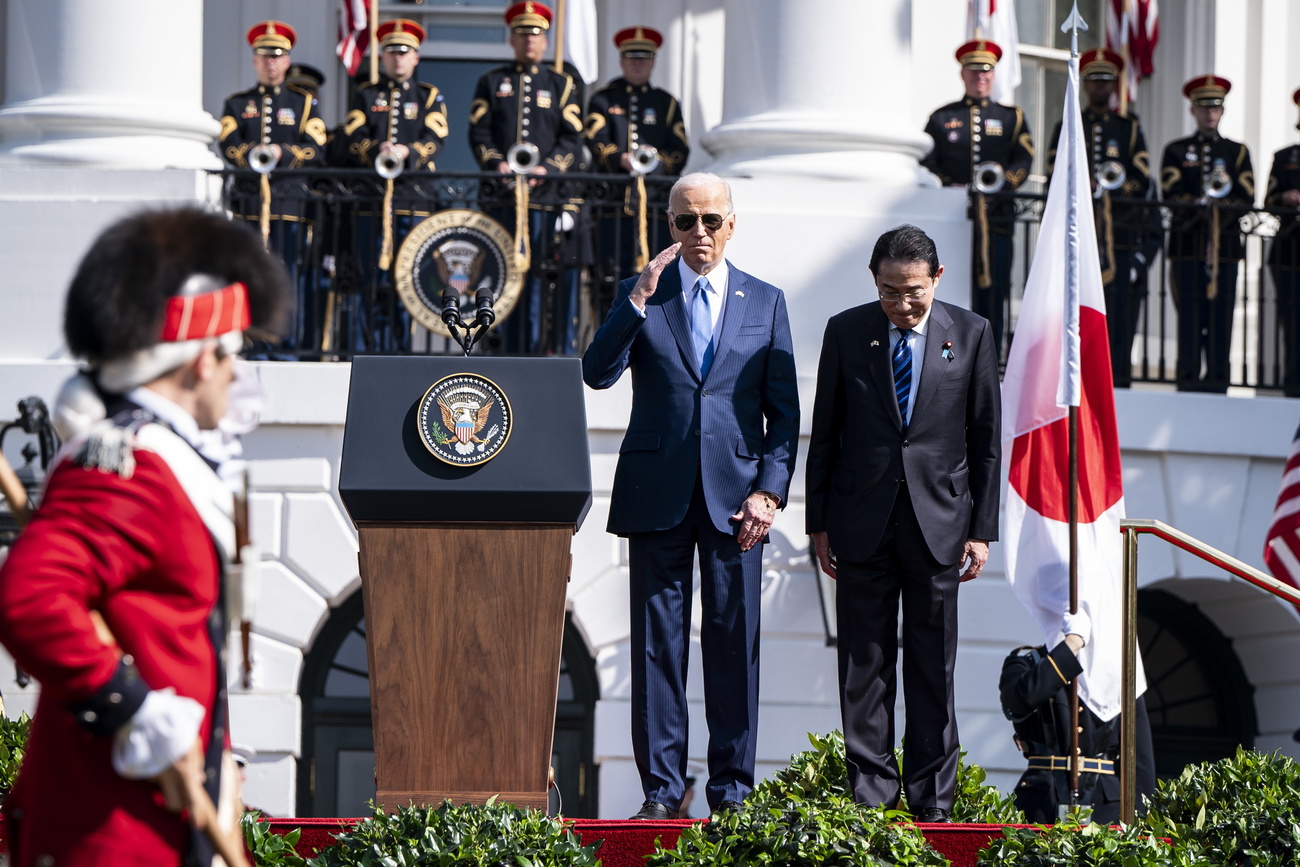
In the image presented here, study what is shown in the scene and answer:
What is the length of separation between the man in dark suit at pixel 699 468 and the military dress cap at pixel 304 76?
5419mm

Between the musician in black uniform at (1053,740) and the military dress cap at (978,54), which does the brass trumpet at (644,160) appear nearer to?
the military dress cap at (978,54)

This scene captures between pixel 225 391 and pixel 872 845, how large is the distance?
2.27 m

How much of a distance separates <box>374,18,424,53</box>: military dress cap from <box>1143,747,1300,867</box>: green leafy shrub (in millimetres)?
5913

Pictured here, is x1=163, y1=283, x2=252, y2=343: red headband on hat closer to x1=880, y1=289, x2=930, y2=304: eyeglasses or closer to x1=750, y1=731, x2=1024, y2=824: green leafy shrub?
x1=880, y1=289, x2=930, y2=304: eyeglasses

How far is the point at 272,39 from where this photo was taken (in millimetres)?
9805

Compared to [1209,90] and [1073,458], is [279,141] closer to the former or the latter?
[1073,458]

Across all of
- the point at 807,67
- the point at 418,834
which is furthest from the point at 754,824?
the point at 807,67

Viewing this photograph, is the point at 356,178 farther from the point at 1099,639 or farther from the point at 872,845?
the point at 872,845

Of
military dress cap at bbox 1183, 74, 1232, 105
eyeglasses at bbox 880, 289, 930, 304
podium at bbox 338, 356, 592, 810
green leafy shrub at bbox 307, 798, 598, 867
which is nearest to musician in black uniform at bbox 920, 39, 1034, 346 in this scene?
military dress cap at bbox 1183, 74, 1232, 105

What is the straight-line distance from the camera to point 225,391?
304 centimetres

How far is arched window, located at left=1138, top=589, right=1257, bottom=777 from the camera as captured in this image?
10.0m

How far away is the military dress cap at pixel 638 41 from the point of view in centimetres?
1010

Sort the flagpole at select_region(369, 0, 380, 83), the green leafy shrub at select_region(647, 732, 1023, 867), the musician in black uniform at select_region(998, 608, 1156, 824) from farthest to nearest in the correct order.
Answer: the flagpole at select_region(369, 0, 380, 83) < the musician in black uniform at select_region(998, 608, 1156, 824) < the green leafy shrub at select_region(647, 732, 1023, 867)

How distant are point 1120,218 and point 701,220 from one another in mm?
5031
